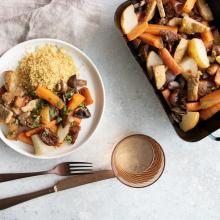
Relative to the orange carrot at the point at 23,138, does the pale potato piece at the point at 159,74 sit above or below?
above

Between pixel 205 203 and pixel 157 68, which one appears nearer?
pixel 157 68

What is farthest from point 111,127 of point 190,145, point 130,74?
point 190,145

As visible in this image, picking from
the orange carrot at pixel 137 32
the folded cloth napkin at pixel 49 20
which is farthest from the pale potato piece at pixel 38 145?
the orange carrot at pixel 137 32

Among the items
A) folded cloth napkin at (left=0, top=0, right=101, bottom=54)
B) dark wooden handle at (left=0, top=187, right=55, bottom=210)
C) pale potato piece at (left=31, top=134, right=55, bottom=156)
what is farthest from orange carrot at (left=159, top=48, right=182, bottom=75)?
dark wooden handle at (left=0, top=187, right=55, bottom=210)

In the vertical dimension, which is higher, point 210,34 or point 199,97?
point 210,34

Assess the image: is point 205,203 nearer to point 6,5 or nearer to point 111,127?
point 111,127

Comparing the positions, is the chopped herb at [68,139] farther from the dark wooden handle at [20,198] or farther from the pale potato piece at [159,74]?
the pale potato piece at [159,74]
